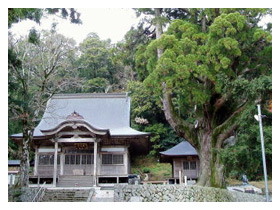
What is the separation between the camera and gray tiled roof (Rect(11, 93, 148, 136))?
1364 centimetres

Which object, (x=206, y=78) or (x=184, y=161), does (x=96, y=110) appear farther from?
(x=206, y=78)

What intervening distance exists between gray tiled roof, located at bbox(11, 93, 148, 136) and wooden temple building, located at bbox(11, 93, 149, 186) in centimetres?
5

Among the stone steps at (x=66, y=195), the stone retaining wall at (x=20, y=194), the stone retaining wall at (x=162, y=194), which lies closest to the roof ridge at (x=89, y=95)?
the stone steps at (x=66, y=195)

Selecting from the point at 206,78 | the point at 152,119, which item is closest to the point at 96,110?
the point at 152,119

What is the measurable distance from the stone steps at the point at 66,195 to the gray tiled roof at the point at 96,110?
3.78 meters

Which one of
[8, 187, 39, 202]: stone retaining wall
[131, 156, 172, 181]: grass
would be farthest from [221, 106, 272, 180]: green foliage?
[131, 156, 172, 181]: grass

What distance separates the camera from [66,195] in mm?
9555

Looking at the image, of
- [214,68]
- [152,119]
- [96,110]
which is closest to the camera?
[214,68]

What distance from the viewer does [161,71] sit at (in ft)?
29.7

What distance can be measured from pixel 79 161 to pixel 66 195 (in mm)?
3257

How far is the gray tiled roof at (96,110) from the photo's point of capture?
13636mm

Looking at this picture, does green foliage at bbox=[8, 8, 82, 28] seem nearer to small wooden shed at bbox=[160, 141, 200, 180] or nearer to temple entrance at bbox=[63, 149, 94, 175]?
temple entrance at bbox=[63, 149, 94, 175]

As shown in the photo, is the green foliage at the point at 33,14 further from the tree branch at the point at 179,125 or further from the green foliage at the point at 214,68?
the tree branch at the point at 179,125
